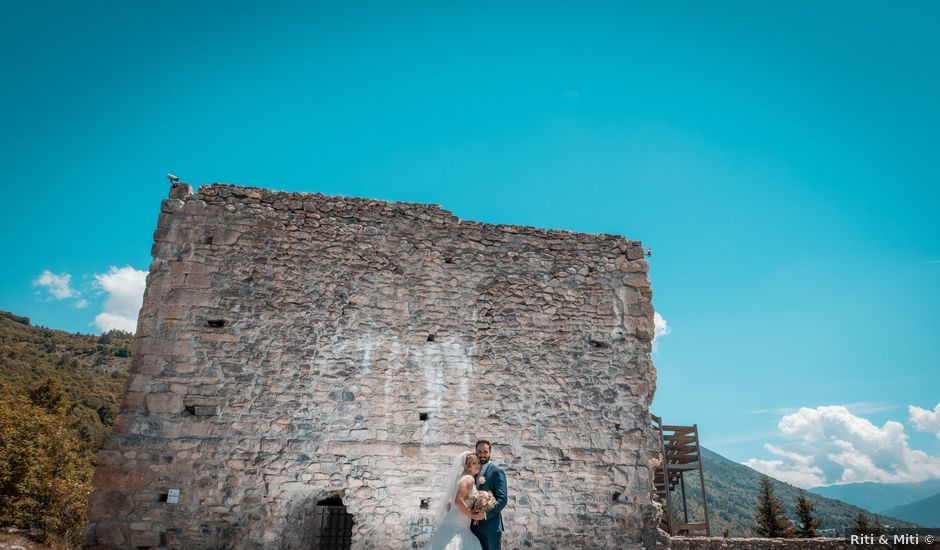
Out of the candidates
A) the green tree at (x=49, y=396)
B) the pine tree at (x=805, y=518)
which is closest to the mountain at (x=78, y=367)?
the green tree at (x=49, y=396)

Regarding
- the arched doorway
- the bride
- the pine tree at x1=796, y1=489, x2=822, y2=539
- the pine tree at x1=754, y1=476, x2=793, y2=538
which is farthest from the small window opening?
the pine tree at x1=796, y1=489, x2=822, y2=539

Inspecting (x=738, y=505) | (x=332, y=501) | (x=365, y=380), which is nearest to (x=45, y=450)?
(x=332, y=501)

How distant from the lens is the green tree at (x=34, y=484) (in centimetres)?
1425

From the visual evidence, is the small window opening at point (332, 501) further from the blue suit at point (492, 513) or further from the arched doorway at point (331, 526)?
the blue suit at point (492, 513)

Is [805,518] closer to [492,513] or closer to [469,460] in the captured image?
[492,513]

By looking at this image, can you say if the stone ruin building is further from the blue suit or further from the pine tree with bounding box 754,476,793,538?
the pine tree with bounding box 754,476,793,538

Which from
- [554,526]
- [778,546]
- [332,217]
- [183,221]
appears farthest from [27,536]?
[778,546]

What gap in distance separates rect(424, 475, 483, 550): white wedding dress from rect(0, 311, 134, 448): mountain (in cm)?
2639

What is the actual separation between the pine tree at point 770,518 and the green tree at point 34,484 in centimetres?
2978

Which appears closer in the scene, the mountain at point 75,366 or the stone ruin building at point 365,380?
the stone ruin building at point 365,380

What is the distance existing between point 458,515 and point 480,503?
28 centimetres

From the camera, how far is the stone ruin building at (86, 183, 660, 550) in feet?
23.6

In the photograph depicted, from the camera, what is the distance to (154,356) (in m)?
7.55

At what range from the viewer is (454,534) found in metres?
5.33
